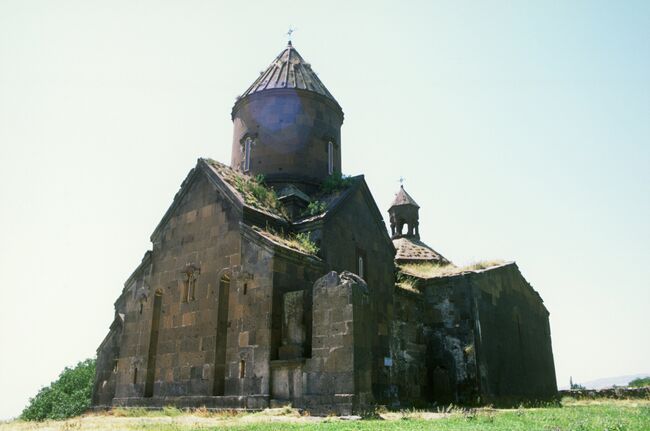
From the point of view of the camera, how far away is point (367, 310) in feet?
32.6

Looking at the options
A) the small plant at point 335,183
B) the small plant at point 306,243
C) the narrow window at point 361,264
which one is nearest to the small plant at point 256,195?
the small plant at point 306,243

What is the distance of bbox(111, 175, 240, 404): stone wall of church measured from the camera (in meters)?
11.8

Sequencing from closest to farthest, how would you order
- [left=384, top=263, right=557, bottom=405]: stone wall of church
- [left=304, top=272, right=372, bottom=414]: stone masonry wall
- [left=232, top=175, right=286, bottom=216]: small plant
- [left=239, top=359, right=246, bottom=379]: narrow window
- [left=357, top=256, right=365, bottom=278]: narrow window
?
[left=304, top=272, right=372, bottom=414]: stone masonry wall
[left=239, top=359, right=246, bottom=379]: narrow window
[left=232, top=175, right=286, bottom=216]: small plant
[left=357, top=256, right=365, bottom=278]: narrow window
[left=384, top=263, right=557, bottom=405]: stone wall of church

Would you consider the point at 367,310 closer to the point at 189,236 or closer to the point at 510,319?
the point at 189,236

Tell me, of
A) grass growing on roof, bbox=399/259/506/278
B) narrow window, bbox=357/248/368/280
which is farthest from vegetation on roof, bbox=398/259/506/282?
narrow window, bbox=357/248/368/280

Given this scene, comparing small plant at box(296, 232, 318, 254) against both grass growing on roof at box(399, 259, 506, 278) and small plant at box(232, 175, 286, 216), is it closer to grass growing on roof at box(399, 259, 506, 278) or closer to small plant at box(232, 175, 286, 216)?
small plant at box(232, 175, 286, 216)

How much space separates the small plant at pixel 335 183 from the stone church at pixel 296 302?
0.06 metres

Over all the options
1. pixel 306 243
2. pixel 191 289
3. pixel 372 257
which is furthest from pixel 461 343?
pixel 191 289

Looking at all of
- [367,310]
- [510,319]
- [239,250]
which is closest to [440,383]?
[510,319]

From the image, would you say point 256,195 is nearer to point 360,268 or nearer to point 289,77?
point 360,268

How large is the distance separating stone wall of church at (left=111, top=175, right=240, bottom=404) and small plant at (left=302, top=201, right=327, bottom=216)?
2037 millimetres

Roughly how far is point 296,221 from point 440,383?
245 inches

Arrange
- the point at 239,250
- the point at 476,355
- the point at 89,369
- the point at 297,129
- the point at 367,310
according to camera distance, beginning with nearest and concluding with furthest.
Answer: the point at 367,310 < the point at 239,250 < the point at 476,355 < the point at 297,129 < the point at 89,369

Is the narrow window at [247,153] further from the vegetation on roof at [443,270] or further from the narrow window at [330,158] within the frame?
the vegetation on roof at [443,270]
